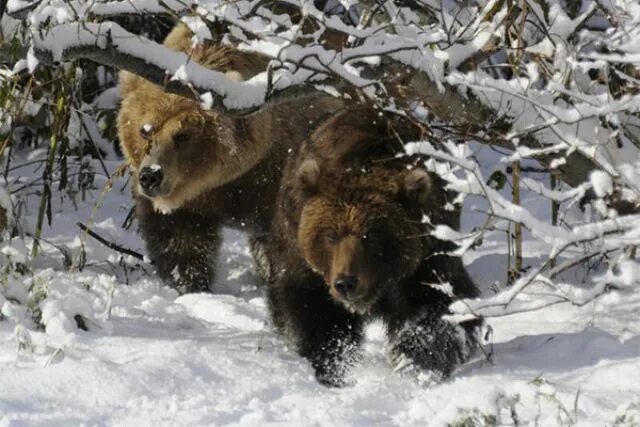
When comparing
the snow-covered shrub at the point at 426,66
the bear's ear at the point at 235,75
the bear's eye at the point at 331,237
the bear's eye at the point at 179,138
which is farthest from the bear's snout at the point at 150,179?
the bear's eye at the point at 331,237

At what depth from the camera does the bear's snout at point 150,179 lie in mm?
6977

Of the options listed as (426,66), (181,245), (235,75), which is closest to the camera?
(426,66)

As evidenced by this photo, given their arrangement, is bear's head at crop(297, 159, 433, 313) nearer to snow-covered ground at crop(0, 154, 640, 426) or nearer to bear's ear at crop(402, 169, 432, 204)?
bear's ear at crop(402, 169, 432, 204)

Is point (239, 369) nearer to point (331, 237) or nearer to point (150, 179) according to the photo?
point (331, 237)

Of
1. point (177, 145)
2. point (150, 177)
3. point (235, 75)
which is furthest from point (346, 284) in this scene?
point (177, 145)

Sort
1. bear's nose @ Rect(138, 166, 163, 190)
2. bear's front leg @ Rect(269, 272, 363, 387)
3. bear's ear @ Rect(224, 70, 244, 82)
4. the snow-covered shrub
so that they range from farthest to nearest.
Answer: bear's nose @ Rect(138, 166, 163, 190), bear's ear @ Rect(224, 70, 244, 82), bear's front leg @ Rect(269, 272, 363, 387), the snow-covered shrub

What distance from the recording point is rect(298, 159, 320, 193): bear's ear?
→ 5.70 m

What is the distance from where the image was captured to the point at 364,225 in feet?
18.4

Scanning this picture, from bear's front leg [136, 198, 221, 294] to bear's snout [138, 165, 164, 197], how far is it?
20.0 inches

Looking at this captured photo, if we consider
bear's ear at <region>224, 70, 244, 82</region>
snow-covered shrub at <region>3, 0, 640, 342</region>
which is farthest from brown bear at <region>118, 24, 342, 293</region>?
snow-covered shrub at <region>3, 0, 640, 342</region>

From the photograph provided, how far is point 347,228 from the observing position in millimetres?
5598

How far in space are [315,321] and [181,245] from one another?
1.88 m

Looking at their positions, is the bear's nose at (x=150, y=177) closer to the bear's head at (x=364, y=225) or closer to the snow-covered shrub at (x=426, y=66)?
the snow-covered shrub at (x=426, y=66)

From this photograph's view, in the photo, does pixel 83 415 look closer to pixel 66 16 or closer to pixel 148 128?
pixel 66 16
